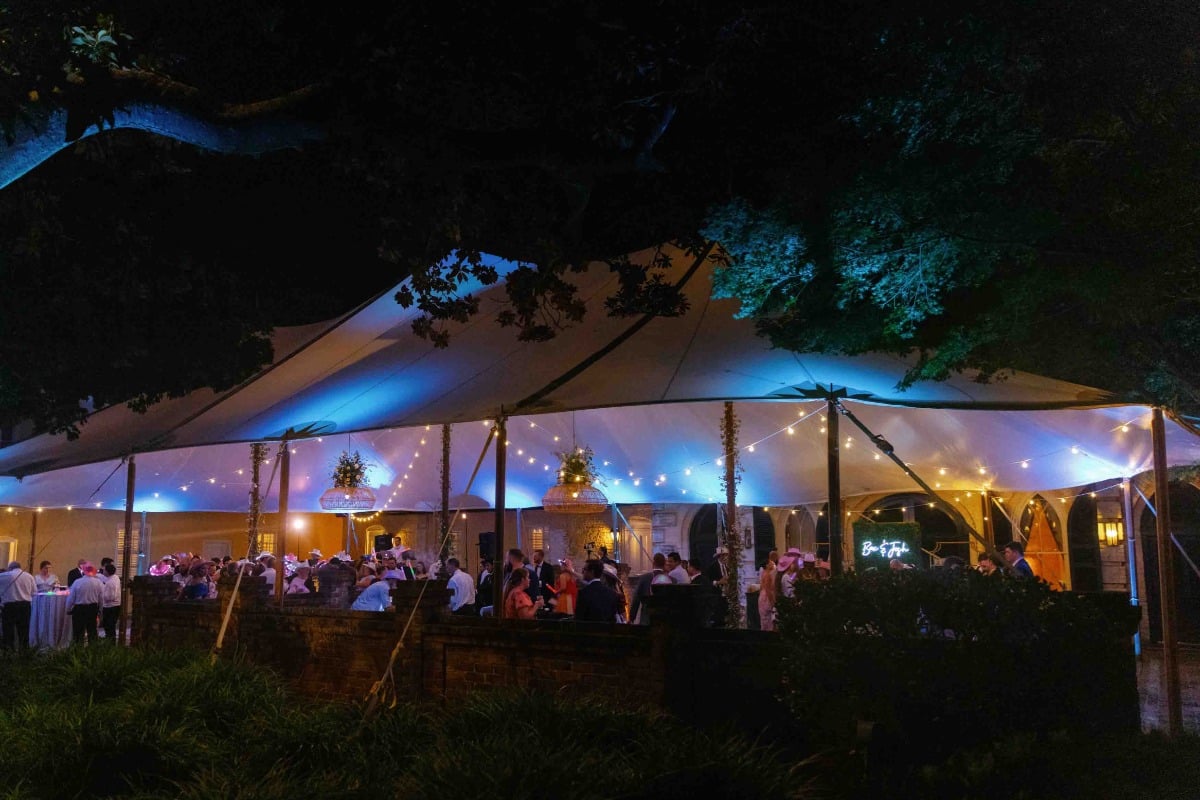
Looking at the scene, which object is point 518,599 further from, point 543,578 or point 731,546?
point 543,578

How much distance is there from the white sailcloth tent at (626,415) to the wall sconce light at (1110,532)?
2896mm

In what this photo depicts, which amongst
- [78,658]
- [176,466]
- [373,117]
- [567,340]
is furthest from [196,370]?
[373,117]

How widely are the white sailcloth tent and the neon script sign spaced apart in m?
1.19

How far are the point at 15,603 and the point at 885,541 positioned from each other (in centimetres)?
1245

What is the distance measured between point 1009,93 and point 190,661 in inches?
287

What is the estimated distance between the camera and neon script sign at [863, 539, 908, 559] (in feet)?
39.5

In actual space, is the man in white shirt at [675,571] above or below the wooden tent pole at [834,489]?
below

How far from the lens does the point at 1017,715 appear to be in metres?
4.23

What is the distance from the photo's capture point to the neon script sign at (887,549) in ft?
39.5

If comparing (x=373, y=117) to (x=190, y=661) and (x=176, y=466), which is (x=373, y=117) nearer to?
(x=190, y=661)

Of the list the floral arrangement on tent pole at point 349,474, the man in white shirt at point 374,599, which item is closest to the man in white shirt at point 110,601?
the floral arrangement on tent pole at point 349,474

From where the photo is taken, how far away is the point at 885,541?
12195 mm

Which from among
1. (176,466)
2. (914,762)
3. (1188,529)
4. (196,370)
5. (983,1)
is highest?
(983,1)

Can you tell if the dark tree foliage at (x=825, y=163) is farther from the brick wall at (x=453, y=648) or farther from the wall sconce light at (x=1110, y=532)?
the wall sconce light at (x=1110, y=532)
